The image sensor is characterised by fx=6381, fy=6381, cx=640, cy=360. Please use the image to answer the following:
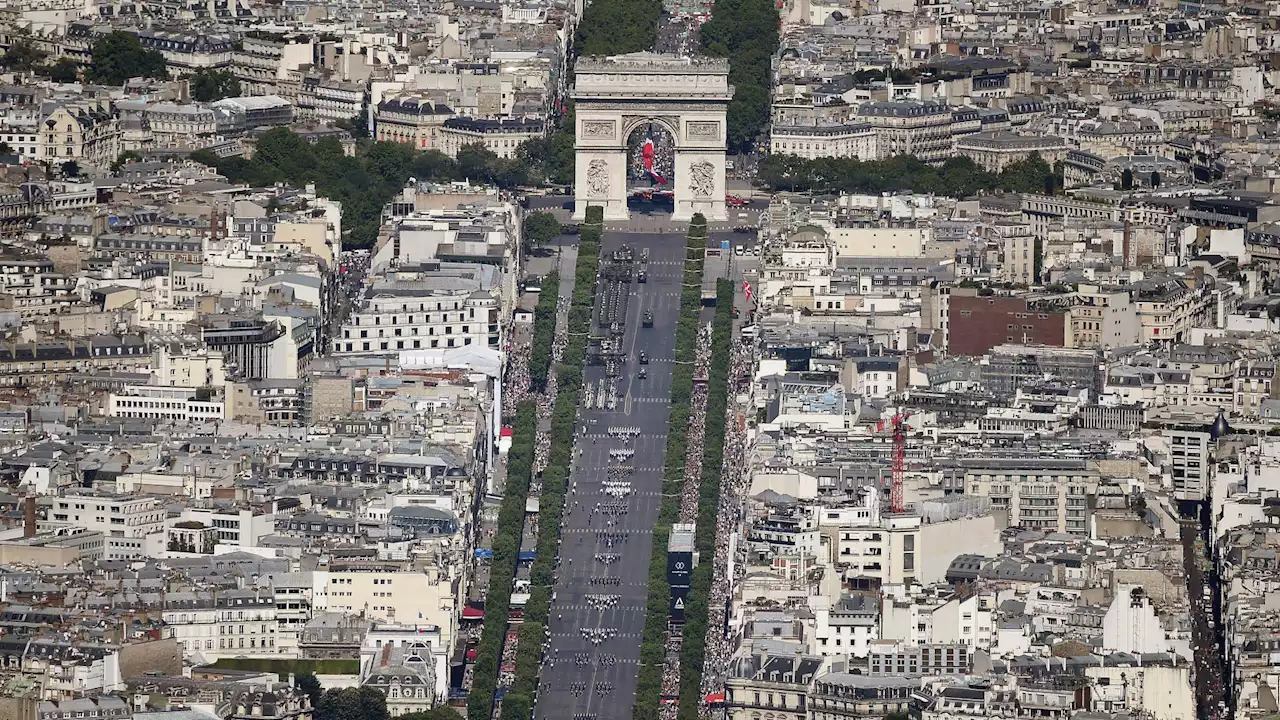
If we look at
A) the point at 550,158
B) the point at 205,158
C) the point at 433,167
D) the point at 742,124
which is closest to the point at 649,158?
the point at 742,124

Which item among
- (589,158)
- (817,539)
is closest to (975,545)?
(817,539)

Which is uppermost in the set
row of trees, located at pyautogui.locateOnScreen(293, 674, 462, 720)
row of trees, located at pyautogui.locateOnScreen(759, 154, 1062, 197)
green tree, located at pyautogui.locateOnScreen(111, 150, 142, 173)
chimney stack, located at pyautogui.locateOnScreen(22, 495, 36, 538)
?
row of trees, located at pyautogui.locateOnScreen(759, 154, 1062, 197)

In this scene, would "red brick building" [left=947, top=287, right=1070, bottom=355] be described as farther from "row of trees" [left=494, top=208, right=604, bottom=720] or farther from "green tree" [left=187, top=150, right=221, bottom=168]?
"green tree" [left=187, top=150, right=221, bottom=168]

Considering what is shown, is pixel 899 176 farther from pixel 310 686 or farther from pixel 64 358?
pixel 310 686

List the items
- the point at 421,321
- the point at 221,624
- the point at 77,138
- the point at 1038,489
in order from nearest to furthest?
the point at 221,624
the point at 1038,489
the point at 421,321
the point at 77,138

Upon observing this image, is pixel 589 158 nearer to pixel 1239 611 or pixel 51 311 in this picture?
pixel 51 311

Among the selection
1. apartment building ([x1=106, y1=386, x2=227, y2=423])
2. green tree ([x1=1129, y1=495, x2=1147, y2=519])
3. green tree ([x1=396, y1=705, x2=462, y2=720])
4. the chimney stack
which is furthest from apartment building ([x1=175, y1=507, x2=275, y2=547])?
green tree ([x1=1129, y1=495, x2=1147, y2=519])
